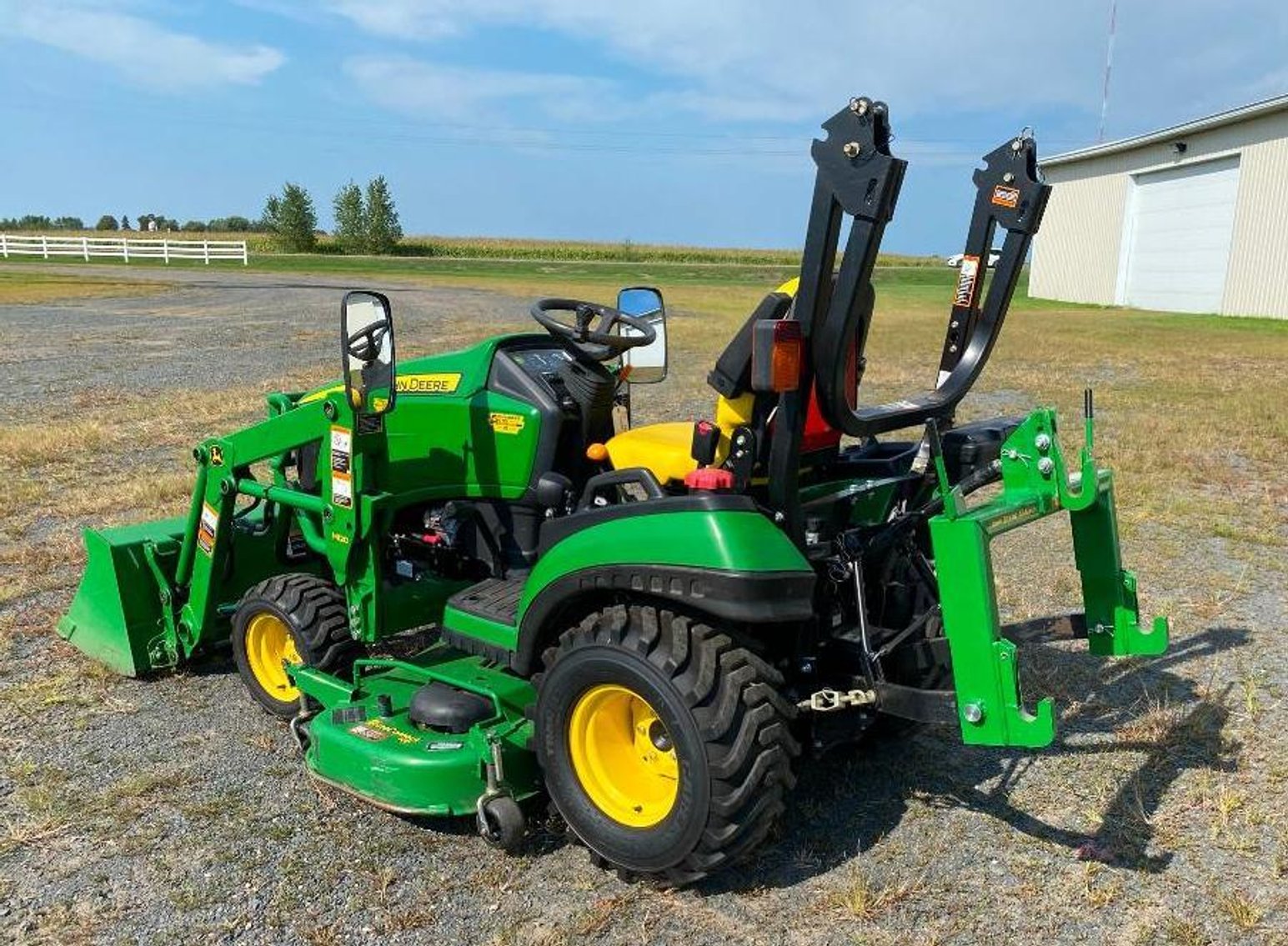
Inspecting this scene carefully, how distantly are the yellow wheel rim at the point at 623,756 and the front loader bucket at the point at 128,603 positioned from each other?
7.71 feet

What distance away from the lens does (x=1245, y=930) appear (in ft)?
9.46

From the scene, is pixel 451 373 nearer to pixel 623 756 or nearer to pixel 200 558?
pixel 200 558

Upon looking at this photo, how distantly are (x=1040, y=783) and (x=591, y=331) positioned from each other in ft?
7.44

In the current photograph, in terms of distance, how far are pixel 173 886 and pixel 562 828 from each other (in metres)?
1.16

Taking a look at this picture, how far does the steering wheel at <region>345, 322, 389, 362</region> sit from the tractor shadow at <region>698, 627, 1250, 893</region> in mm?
2063

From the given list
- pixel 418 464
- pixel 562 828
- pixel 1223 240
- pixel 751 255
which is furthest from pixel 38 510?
pixel 751 255

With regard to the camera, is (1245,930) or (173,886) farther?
(173,886)

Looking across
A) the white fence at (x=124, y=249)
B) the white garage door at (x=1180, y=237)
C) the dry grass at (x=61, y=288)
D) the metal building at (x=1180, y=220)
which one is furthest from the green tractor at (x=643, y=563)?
the white fence at (x=124, y=249)

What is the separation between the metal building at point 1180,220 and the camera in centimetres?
2294

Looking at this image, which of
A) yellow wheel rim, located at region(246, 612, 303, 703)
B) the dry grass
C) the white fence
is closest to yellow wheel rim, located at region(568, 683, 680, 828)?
yellow wheel rim, located at region(246, 612, 303, 703)

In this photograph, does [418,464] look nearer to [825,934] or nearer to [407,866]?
[407,866]

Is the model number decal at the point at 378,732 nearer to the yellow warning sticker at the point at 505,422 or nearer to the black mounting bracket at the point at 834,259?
the yellow warning sticker at the point at 505,422

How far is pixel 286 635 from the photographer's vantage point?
4289 mm

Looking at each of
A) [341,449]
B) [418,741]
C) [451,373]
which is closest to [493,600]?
[418,741]
